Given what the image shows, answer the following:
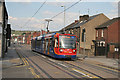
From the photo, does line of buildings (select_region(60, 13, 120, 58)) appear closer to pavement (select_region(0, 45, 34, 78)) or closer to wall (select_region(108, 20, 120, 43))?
wall (select_region(108, 20, 120, 43))

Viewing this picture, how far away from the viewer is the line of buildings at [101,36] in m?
27.1

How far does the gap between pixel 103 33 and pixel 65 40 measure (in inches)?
668

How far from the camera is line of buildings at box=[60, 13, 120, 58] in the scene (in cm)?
2706

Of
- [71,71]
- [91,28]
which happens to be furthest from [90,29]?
[71,71]

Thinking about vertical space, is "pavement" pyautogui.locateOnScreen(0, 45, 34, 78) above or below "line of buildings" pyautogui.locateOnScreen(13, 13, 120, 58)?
below

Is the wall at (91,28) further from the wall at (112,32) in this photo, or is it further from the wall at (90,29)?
the wall at (112,32)

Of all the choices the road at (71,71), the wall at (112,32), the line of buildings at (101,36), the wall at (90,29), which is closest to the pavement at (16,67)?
the road at (71,71)

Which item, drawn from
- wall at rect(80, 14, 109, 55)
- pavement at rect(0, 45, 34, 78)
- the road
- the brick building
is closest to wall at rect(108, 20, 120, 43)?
the brick building

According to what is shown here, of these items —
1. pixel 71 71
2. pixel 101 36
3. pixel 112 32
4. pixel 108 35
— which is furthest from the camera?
pixel 101 36

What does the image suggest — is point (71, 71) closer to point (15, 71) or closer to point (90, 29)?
point (15, 71)

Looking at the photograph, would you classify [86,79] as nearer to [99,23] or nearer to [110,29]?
[110,29]

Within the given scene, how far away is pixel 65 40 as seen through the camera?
19828 millimetres

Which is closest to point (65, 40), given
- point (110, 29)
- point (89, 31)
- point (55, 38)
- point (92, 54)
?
point (55, 38)

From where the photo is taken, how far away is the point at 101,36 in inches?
1406
